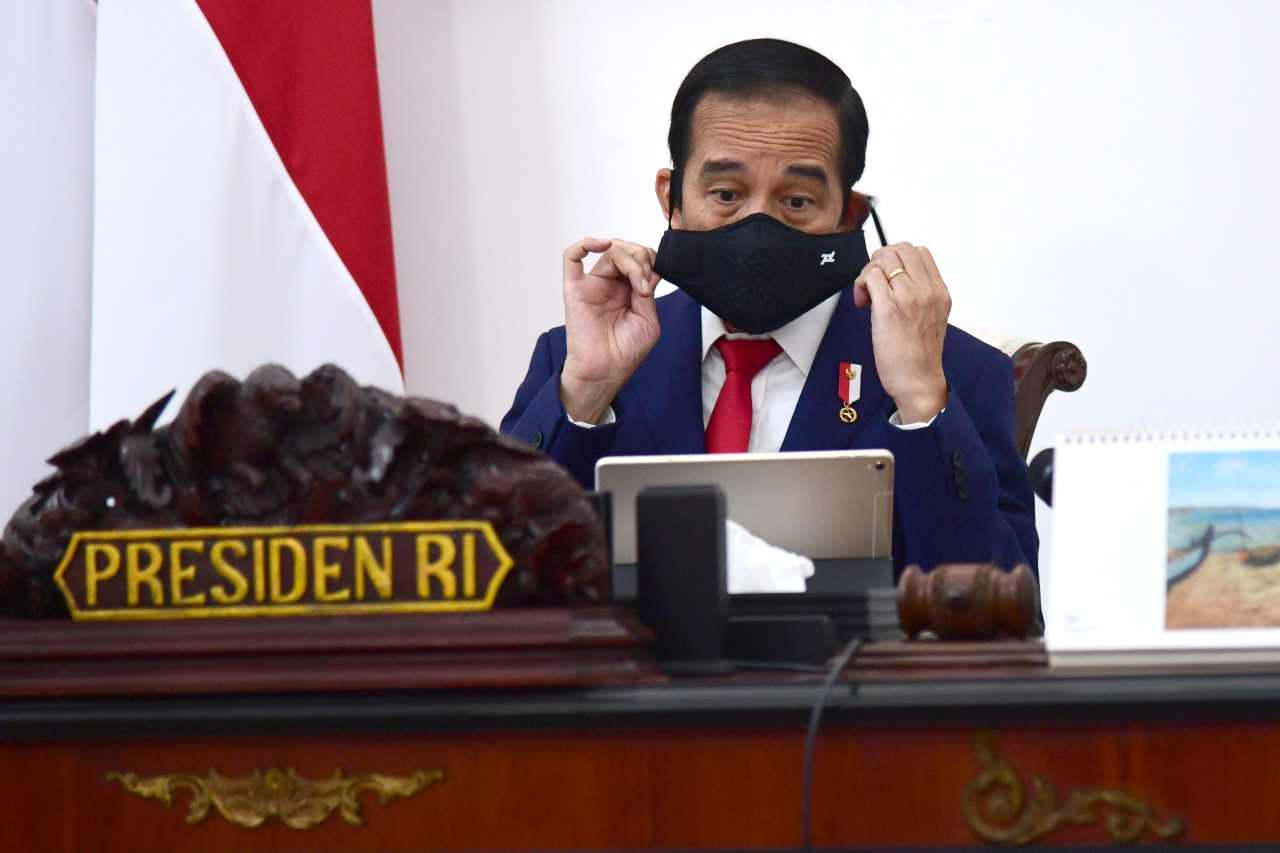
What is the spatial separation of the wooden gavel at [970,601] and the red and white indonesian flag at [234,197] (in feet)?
4.99

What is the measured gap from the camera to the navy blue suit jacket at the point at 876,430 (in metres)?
1.65

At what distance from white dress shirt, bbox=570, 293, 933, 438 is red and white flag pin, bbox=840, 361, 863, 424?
0.01 meters

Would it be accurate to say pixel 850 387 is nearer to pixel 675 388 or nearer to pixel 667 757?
pixel 675 388

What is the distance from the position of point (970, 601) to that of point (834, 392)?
3.32 feet

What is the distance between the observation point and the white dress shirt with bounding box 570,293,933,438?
1944 mm

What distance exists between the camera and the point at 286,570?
86cm

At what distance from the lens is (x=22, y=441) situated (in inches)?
90.0

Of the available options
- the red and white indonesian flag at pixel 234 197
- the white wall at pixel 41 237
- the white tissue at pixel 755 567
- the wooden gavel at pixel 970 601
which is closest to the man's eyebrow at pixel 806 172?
the red and white indonesian flag at pixel 234 197

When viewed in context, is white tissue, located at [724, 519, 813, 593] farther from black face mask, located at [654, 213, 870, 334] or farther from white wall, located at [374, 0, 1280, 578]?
white wall, located at [374, 0, 1280, 578]

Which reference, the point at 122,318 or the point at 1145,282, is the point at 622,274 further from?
the point at 1145,282

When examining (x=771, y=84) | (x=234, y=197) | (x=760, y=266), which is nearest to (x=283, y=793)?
(x=760, y=266)

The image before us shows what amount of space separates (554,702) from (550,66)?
197cm

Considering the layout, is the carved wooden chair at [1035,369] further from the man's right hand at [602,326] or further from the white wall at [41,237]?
the white wall at [41,237]

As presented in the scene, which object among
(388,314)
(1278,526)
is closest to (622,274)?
(388,314)
